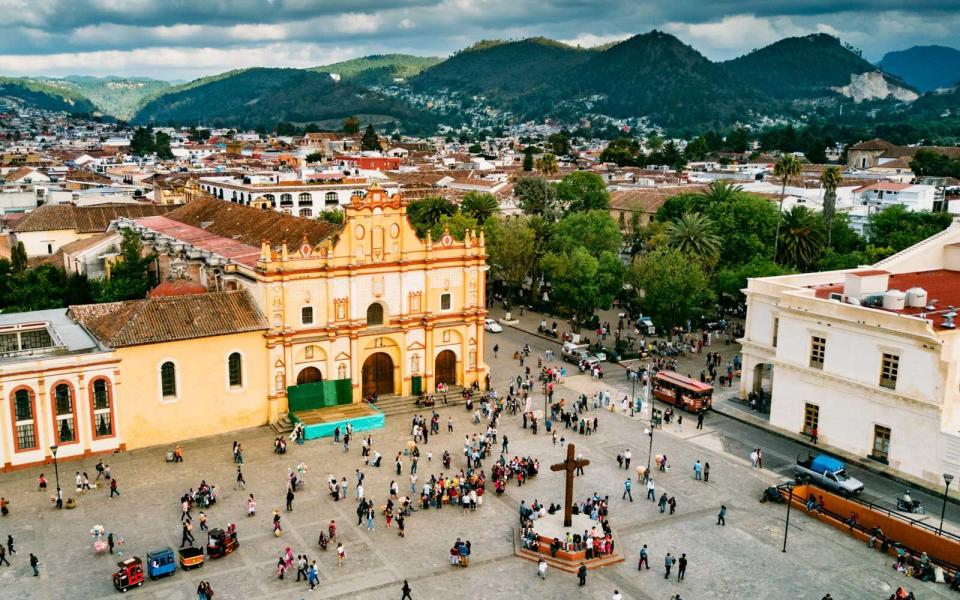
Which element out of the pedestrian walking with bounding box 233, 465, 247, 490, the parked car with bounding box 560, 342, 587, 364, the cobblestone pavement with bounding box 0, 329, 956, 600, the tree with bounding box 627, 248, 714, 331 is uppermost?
the tree with bounding box 627, 248, 714, 331

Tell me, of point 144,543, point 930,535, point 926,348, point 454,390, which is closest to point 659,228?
point 454,390

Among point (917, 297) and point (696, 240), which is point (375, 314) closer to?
point (917, 297)

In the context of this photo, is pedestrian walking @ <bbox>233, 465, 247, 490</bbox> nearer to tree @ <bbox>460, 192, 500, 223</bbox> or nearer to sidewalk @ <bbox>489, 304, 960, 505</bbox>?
sidewalk @ <bbox>489, 304, 960, 505</bbox>

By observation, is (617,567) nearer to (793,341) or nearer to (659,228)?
(793,341)

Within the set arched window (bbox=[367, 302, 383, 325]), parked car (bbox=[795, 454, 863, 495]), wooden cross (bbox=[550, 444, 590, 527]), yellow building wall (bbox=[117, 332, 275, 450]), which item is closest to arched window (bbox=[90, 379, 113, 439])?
yellow building wall (bbox=[117, 332, 275, 450])

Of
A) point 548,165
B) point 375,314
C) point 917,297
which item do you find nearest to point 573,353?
point 375,314

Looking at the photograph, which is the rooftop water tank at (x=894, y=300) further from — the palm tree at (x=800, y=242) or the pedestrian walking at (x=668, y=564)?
the palm tree at (x=800, y=242)

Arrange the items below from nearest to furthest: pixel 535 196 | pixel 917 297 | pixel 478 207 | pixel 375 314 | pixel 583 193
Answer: pixel 917 297 → pixel 375 314 → pixel 478 207 → pixel 535 196 → pixel 583 193
